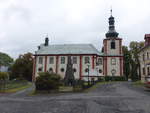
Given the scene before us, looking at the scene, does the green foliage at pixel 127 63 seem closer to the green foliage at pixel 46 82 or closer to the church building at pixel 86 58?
the church building at pixel 86 58

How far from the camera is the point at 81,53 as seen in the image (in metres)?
38.6

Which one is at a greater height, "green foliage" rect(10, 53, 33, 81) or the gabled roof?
the gabled roof

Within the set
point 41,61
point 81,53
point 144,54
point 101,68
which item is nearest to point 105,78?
point 101,68

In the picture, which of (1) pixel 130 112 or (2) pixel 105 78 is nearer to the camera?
(1) pixel 130 112

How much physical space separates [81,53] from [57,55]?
23.4 feet

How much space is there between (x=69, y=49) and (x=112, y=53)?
12.9 m

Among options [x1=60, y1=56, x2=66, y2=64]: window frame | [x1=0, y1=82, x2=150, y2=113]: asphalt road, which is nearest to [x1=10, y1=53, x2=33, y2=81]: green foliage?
[x1=60, y1=56, x2=66, y2=64]: window frame

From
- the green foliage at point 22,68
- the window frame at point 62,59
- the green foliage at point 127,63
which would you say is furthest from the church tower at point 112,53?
the green foliage at point 22,68

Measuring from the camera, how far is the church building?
1483 inches

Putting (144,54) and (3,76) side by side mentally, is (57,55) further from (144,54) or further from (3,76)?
(144,54)

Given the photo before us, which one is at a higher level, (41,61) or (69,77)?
(41,61)

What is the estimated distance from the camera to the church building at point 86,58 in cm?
3766

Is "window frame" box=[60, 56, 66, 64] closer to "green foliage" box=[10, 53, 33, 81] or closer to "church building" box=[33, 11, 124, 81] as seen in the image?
"church building" box=[33, 11, 124, 81]

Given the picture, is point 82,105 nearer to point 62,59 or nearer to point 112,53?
point 62,59
